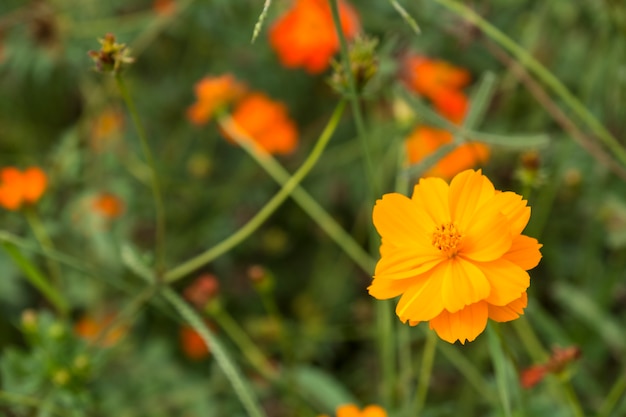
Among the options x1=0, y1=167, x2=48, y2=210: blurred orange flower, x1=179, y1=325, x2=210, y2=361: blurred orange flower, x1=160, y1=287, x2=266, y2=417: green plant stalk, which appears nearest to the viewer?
x1=160, y1=287, x2=266, y2=417: green plant stalk

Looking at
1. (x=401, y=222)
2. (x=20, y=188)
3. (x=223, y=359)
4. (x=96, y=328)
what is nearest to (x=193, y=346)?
(x=96, y=328)

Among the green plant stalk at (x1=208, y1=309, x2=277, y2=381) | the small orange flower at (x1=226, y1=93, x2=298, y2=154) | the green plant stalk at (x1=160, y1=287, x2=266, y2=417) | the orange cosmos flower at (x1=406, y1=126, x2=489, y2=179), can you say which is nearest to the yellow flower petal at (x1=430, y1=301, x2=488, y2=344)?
the green plant stalk at (x1=160, y1=287, x2=266, y2=417)

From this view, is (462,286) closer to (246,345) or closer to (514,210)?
(514,210)

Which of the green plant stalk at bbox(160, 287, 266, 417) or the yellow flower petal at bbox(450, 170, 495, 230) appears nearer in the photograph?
the yellow flower petal at bbox(450, 170, 495, 230)

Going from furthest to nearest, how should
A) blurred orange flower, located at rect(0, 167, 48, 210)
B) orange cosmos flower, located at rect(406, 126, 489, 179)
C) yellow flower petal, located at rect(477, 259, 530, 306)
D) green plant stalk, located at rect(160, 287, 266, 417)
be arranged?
orange cosmos flower, located at rect(406, 126, 489, 179), blurred orange flower, located at rect(0, 167, 48, 210), green plant stalk, located at rect(160, 287, 266, 417), yellow flower petal, located at rect(477, 259, 530, 306)

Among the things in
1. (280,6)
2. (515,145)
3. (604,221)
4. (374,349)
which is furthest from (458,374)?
(280,6)

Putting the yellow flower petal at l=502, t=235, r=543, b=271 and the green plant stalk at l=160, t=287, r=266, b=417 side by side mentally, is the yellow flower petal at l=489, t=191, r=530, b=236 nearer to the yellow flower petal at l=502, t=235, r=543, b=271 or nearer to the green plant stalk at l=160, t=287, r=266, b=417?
the yellow flower petal at l=502, t=235, r=543, b=271

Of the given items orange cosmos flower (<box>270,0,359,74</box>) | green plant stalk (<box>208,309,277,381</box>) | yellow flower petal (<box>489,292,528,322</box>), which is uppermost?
orange cosmos flower (<box>270,0,359,74</box>)
